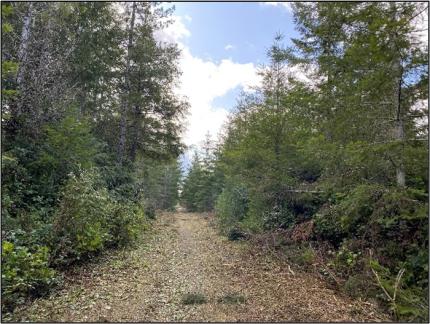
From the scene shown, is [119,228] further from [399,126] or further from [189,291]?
[399,126]

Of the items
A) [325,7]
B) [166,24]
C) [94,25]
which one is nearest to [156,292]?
[325,7]

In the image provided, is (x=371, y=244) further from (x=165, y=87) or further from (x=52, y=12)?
(x=165, y=87)

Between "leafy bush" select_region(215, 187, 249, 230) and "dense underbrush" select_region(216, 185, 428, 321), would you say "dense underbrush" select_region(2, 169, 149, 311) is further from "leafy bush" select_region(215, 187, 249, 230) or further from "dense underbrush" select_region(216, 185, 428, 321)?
"leafy bush" select_region(215, 187, 249, 230)

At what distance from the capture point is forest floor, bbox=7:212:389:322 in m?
5.24

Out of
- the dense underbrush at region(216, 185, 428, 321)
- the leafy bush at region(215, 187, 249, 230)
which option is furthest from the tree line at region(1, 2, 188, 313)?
the dense underbrush at region(216, 185, 428, 321)

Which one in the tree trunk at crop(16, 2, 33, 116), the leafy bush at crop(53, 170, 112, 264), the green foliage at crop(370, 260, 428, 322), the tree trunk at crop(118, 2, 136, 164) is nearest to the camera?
the green foliage at crop(370, 260, 428, 322)

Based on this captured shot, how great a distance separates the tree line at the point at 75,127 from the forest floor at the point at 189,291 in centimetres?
57

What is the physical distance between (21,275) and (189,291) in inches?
117

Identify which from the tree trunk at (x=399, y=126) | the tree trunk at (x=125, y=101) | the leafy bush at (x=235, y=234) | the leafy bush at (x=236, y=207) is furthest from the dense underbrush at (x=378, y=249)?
the tree trunk at (x=125, y=101)

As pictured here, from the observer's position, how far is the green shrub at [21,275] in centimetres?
529

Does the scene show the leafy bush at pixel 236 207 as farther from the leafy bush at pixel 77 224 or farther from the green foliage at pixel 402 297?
the green foliage at pixel 402 297

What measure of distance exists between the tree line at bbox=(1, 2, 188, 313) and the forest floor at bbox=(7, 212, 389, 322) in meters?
0.57

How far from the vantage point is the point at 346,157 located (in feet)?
24.2

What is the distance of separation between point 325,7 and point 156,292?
729cm
